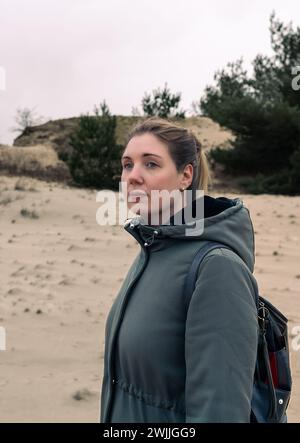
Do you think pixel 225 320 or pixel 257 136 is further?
pixel 257 136

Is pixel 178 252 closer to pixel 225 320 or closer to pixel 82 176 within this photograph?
pixel 225 320

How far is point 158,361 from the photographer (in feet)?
5.04

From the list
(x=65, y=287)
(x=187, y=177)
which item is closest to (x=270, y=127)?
(x=65, y=287)

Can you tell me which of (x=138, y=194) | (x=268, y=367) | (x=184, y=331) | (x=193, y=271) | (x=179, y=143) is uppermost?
(x=179, y=143)

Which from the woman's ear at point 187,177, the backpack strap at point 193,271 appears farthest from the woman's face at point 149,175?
the backpack strap at point 193,271

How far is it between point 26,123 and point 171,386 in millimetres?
32314

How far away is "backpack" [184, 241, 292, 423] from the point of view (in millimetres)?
1543

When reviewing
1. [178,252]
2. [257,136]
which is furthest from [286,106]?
[178,252]

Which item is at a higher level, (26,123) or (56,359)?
(26,123)

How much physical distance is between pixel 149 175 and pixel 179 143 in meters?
0.13

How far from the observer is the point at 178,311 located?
1519 millimetres

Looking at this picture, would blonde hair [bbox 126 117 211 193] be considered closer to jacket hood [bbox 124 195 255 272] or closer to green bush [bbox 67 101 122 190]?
jacket hood [bbox 124 195 255 272]

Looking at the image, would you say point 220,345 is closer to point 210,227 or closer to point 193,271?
point 193,271

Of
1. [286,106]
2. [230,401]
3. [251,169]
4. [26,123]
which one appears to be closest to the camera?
[230,401]
